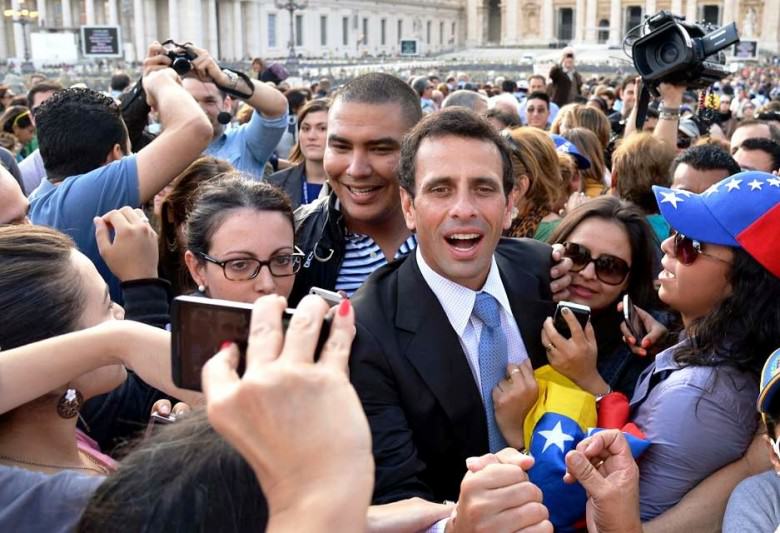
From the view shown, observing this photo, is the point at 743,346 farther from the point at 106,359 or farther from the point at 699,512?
the point at 106,359

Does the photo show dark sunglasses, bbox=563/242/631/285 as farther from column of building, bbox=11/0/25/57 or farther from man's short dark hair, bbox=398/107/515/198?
column of building, bbox=11/0/25/57

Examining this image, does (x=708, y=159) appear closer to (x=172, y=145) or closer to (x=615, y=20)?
(x=172, y=145)

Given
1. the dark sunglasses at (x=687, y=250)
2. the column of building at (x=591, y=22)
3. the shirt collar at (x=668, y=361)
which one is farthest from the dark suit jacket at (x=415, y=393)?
the column of building at (x=591, y=22)

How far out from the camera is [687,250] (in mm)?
2820

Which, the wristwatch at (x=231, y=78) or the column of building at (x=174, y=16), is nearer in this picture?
the wristwatch at (x=231, y=78)

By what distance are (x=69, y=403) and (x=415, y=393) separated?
3.31 feet

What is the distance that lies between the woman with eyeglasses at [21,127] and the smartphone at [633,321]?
8383mm

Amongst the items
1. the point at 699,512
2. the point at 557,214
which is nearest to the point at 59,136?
the point at 557,214

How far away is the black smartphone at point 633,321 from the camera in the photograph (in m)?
3.07

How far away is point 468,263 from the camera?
2.65 meters

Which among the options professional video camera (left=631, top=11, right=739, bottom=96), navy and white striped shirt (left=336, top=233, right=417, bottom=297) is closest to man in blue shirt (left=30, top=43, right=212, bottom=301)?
navy and white striped shirt (left=336, top=233, right=417, bottom=297)

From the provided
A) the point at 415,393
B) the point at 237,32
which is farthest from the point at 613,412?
the point at 237,32

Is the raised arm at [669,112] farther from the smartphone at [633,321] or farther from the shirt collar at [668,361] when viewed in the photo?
the shirt collar at [668,361]

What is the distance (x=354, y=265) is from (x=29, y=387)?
1.96 meters
